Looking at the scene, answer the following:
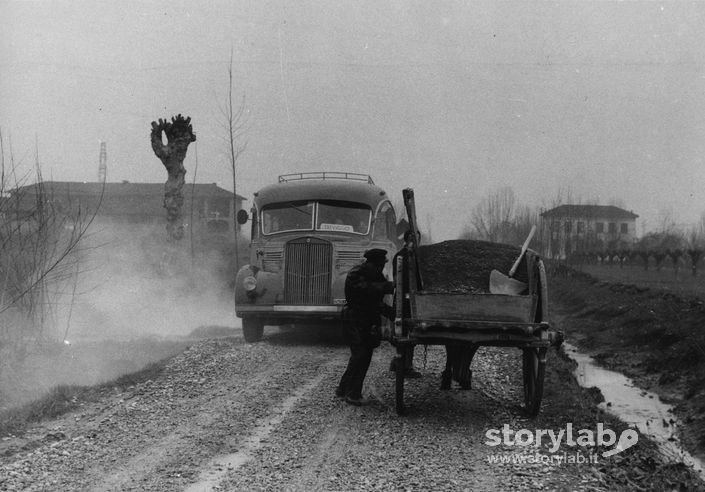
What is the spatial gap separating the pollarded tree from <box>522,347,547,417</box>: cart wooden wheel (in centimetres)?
1292

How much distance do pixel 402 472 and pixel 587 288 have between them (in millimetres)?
27285

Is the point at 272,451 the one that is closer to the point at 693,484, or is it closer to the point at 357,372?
the point at 357,372

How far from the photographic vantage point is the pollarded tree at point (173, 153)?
18.2m

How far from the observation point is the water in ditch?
8219 millimetres

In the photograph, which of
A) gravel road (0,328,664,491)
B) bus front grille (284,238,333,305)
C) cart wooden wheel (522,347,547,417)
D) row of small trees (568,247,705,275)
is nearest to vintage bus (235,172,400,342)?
bus front grille (284,238,333,305)

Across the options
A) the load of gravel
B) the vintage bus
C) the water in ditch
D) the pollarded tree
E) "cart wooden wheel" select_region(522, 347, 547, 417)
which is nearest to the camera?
"cart wooden wheel" select_region(522, 347, 547, 417)

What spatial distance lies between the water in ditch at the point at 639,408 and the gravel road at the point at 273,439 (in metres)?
1.88

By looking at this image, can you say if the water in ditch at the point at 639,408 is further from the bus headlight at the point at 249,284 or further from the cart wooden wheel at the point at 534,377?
the bus headlight at the point at 249,284

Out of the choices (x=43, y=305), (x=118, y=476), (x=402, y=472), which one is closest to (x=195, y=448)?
(x=118, y=476)

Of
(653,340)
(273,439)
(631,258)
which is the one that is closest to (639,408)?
(653,340)

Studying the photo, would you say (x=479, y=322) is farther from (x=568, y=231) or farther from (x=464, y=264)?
(x=568, y=231)

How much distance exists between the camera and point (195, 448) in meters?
6.02

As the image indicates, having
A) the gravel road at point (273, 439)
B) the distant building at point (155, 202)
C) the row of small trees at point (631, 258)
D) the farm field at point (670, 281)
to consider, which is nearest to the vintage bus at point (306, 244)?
the gravel road at point (273, 439)

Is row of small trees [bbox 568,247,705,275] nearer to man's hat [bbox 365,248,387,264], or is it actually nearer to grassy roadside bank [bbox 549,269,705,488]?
grassy roadside bank [bbox 549,269,705,488]
